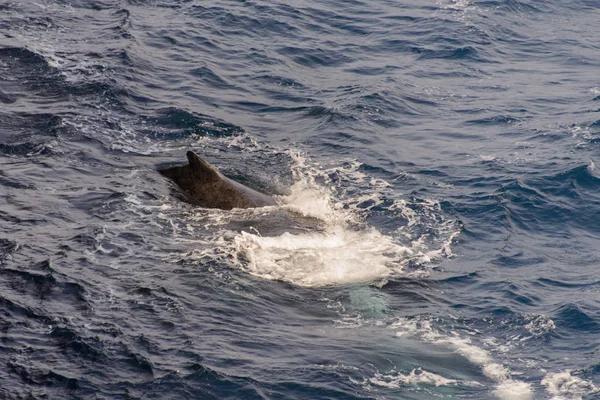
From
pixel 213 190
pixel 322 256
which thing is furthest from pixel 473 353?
pixel 213 190

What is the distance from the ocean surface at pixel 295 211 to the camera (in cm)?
1600

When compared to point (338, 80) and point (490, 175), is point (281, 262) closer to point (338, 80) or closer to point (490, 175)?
point (490, 175)

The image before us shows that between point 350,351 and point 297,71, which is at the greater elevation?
point 297,71

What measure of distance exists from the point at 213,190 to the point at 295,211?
7.68ft

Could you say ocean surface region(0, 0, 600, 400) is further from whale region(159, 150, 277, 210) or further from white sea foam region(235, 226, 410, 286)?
whale region(159, 150, 277, 210)

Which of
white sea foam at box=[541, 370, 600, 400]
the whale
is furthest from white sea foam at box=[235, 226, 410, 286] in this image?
white sea foam at box=[541, 370, 600, 400]

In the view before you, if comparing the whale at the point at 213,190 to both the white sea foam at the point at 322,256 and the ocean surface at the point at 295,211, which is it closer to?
the ocean surface at the point at 295,211

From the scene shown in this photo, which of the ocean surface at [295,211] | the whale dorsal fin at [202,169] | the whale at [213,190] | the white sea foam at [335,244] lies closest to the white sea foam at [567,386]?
the ocean surface at [295,211]

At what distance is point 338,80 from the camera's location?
33500 mm

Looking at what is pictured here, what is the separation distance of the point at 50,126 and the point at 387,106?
40.6 ft

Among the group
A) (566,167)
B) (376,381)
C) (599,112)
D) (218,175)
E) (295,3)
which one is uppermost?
(295,3)

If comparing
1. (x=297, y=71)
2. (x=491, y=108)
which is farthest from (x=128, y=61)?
(x=491, y=108)

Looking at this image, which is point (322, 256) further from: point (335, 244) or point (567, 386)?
point (567, 386)

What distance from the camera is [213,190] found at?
22.9 metres
